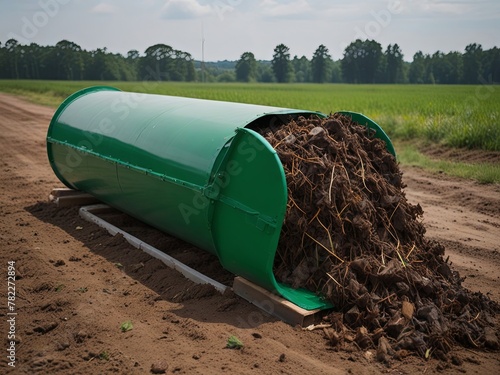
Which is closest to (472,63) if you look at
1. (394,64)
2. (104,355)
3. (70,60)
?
(394,64)

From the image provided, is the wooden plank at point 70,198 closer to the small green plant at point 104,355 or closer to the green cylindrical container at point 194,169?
the green cylindrical container at point 194,169

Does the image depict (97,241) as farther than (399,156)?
No

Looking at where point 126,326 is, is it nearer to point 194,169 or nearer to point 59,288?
point 59,288

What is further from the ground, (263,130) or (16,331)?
(263,130)

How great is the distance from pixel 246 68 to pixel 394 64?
91.7ft

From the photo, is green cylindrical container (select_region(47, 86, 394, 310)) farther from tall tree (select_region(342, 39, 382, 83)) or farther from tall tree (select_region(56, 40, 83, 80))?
tall tree (select_region(56, 40, 83, 80))

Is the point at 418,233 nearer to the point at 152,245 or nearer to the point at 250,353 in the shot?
the point at 250,353

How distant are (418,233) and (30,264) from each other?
162 inches

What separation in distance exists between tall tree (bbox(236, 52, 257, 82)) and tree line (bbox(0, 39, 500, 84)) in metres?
0.26

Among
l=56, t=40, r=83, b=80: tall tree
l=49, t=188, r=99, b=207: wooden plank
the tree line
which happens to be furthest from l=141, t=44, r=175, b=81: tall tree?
l=49, t=188, r=99, b=207: wooden plank

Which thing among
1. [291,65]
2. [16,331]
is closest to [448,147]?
[16,331]

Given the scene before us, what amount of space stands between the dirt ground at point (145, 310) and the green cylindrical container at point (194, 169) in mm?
413

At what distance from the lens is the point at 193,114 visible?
19.0 feet

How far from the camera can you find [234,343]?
400cm
